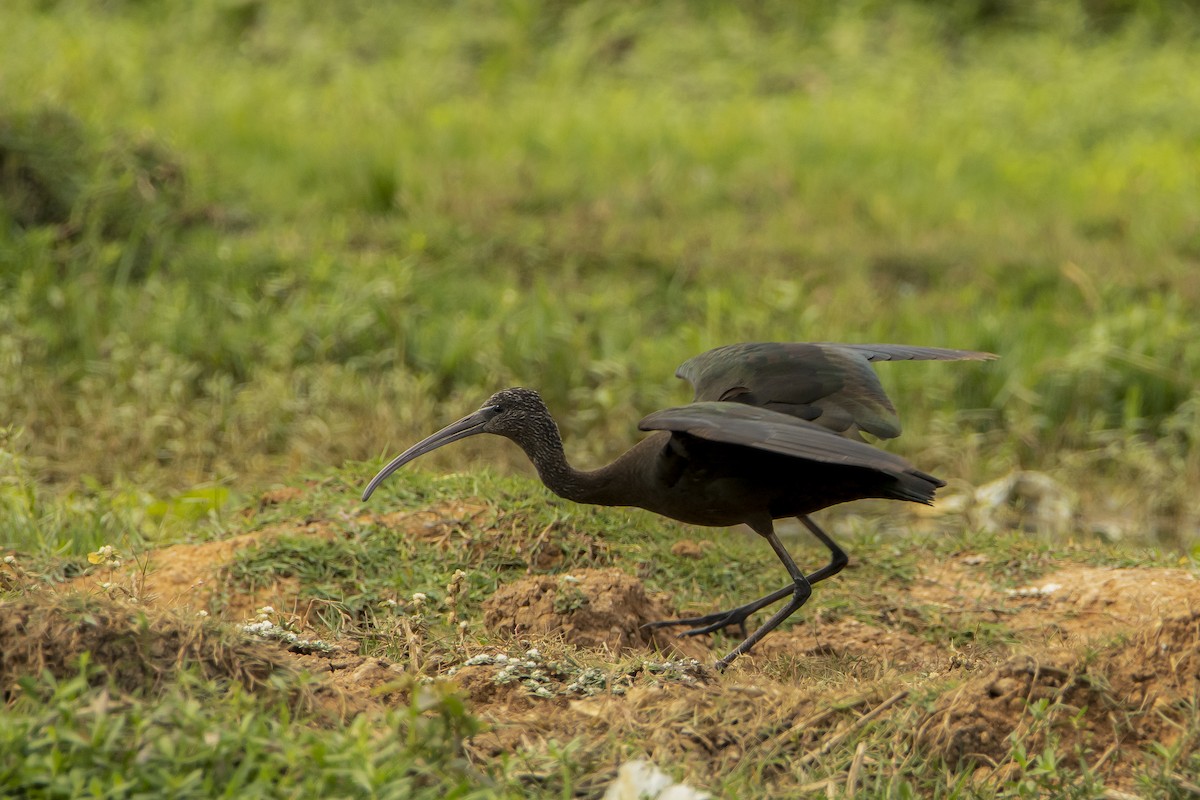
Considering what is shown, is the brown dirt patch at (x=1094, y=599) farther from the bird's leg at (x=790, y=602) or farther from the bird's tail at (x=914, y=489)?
the bird's leg at (x=790, y=602)

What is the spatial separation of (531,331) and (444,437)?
269cm

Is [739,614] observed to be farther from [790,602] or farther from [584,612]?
[584,612]

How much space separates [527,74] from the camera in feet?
39.8

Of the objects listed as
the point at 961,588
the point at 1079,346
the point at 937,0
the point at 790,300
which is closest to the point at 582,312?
the point at 790,300

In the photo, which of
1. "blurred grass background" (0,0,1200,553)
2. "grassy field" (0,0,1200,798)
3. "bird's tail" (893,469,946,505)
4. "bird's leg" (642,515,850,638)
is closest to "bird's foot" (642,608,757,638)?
"bird's leg" (642,515,850,638)

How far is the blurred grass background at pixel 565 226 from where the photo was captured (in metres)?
6.83

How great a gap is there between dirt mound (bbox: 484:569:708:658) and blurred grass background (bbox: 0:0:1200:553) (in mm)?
1650

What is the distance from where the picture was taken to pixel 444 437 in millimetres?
4781

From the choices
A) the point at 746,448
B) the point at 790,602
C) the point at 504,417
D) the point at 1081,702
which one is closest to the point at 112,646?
the point at 504,417

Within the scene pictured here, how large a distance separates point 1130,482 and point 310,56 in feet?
25.1

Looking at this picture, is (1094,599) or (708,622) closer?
(708,622)

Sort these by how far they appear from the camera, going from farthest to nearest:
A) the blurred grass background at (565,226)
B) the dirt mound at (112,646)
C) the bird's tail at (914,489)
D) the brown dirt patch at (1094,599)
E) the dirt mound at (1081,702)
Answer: the blurred grass background at (565,226) → the brown dirt patch at (1094,599) → the bird's tail at (914,489) → the dirt mound at (1081,702) → the dirt mound at (112,646)

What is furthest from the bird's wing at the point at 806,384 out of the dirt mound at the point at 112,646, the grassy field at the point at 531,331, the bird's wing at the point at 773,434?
the dirt mound at the point at 112,646

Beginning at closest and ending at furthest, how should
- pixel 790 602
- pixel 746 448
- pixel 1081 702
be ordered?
pixel 1081 702, pixel 746 448, pixel 790 602
